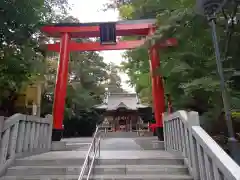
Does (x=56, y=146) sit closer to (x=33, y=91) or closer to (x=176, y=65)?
(x=176, y=65)

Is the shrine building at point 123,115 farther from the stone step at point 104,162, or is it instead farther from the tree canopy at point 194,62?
the stone step at point 104,162

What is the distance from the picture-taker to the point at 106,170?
441 centimetres

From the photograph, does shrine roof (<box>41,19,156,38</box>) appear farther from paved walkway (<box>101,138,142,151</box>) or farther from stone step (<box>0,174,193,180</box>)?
stone step (<box>0,174,193,180</box>)

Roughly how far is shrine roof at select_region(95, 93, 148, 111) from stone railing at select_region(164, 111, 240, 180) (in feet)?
56.4

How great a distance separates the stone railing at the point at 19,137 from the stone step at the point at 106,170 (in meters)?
0.36

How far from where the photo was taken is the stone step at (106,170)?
14.3 feet

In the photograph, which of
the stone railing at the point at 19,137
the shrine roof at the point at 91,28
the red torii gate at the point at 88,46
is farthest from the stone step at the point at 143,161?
the shrine roof at the point at 91,28

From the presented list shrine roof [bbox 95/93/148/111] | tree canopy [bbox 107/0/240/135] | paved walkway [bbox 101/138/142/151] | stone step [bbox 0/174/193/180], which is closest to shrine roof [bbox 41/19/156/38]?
tree canopy [bbox 107/0/240/135]

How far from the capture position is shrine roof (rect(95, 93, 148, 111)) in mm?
23000

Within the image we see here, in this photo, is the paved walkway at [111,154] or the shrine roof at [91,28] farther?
the shrine roof at [91,28]

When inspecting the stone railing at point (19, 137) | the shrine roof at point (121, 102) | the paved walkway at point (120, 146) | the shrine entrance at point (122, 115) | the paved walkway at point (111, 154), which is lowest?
the paved walkway at point (111, 154)

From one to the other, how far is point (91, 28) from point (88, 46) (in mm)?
816

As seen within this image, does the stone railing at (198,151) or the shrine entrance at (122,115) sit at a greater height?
the shrine entrance at (122,115)

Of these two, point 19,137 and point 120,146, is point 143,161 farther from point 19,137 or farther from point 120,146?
point 120,146
